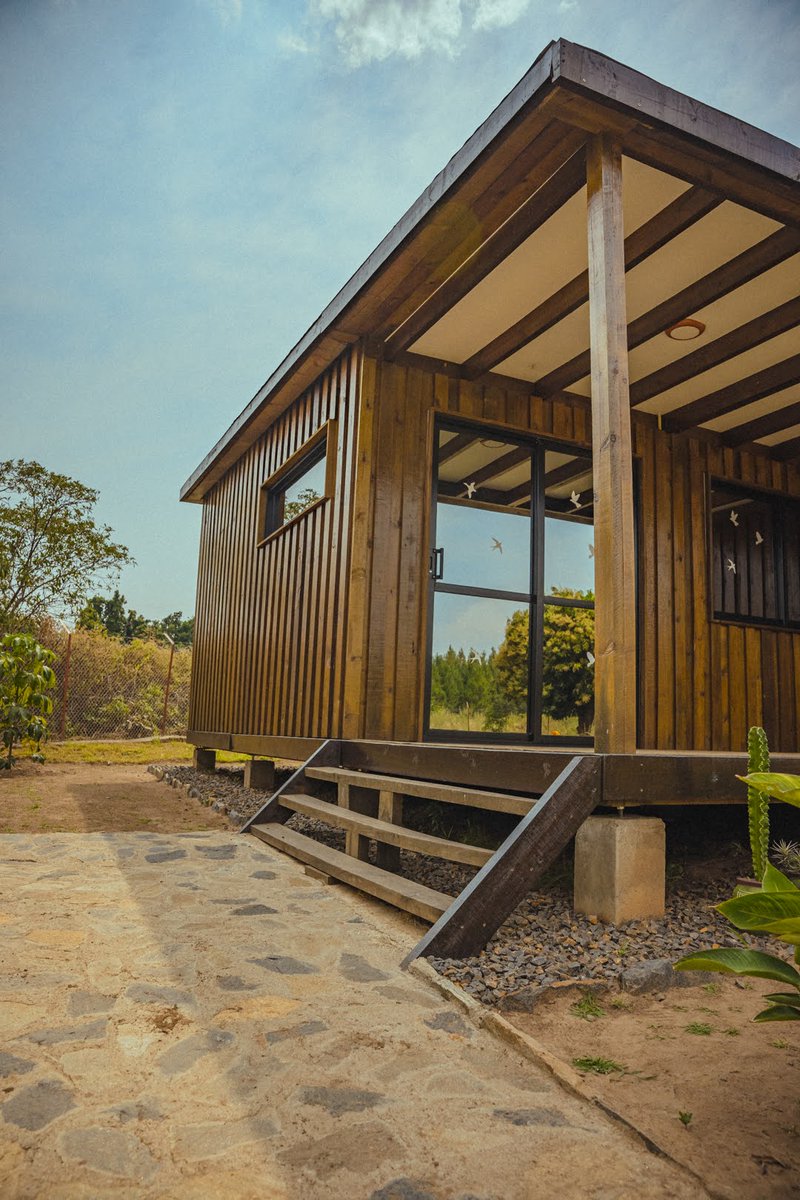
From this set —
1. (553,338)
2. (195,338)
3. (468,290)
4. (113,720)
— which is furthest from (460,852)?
(195,338)

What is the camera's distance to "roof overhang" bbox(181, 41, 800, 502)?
9.87ft

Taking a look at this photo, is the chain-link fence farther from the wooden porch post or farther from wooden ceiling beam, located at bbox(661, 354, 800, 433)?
the wooden porch post

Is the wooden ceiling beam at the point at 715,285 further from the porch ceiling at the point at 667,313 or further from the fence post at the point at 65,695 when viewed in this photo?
the fence post at the point at 65,695

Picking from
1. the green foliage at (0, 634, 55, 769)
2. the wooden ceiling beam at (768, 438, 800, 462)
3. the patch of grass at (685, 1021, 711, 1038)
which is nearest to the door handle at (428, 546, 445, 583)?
the wooden ceiling beam at (768, 438, 800, 462)

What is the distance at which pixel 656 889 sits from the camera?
2.66 meters

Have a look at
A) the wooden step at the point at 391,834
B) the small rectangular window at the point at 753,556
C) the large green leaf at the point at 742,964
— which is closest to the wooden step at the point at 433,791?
the wooden step at the point at 391,834

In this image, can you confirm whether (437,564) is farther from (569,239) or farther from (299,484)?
(569,239)

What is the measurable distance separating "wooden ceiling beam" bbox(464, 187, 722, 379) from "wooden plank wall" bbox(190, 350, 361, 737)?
87cm

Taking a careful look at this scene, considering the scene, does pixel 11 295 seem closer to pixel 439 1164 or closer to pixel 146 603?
pixel 146 603

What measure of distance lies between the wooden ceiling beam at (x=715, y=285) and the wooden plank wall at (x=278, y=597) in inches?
68.5

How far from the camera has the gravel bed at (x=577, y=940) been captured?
2.19 metres

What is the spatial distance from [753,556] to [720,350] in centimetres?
190

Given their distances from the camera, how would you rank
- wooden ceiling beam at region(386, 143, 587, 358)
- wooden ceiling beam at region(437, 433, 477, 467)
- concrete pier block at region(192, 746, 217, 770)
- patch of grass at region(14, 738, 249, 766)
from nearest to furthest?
wooden ceiling beam at region(386, 143, 587, 358), wooden ceiling beam at region(437, 433, 477, 467), concrete pier block at region(192, 746, 217, 770), patch of grass at region(14, 738, 249, 766)

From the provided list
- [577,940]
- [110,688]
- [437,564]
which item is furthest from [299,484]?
[110,688]
